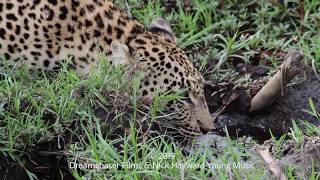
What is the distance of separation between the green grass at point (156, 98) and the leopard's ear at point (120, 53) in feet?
0.27

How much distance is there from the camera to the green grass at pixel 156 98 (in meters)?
6.20

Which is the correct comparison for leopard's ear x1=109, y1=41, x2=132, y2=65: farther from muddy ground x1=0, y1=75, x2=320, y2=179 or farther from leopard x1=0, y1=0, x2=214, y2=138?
muddy ground x1=0, y1=75, x2=320, y2=179

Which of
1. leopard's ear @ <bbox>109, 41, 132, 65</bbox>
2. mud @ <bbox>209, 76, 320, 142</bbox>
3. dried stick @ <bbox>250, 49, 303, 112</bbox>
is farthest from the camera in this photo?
mud @ <bbox>209, 76, 320, 142</bbox>

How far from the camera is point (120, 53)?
7.25 m

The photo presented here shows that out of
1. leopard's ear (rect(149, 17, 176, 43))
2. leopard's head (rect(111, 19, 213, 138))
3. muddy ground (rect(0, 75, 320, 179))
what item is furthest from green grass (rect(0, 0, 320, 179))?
leopard's ear (rect(149, 17, 176, 43))

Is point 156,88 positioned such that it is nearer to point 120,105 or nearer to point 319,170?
point 120,105

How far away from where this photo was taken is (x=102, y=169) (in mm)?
6199

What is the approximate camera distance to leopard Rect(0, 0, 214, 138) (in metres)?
7.45

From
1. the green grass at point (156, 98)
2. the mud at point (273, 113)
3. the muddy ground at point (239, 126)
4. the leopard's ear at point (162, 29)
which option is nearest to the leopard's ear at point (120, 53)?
the green grass at point (156, 98)

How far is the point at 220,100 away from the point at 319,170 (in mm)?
2372

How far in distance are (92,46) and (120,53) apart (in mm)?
351

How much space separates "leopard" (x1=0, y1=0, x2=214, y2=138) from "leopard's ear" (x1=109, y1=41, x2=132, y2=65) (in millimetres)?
124

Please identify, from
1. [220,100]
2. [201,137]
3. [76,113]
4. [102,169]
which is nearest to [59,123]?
[76,113]

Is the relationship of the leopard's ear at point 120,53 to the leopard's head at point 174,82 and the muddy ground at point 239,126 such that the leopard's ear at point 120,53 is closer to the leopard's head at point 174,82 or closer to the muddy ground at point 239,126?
→ the leopard's head at point 174,82
